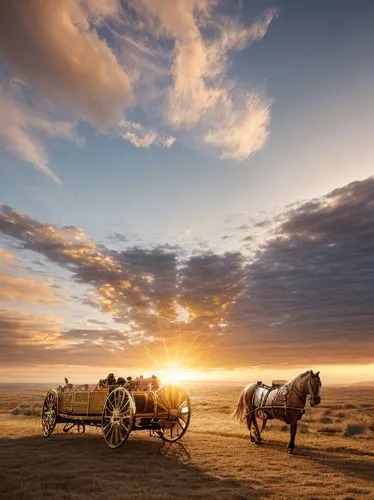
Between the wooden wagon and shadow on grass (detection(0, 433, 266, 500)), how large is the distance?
72 cm

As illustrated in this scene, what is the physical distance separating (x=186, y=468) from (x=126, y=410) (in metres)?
3.54

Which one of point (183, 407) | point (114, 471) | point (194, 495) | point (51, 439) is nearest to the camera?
point (194, 495)

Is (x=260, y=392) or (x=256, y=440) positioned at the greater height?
(x=260, y=392)

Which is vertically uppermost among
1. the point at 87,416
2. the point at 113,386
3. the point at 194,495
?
the point at 113,386

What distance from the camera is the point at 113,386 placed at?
16.5 meters

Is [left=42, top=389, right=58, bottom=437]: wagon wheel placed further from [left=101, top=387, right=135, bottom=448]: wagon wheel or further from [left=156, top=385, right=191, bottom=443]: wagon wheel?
[left=156, top=385, right=191, bottom=443]: wagon wheel

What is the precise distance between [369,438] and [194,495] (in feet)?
43.2

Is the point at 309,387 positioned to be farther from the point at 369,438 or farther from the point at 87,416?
the point at 87,416

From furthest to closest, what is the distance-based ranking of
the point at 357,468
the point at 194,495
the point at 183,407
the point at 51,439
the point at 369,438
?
the point at 369,438, the point at 51,439, the point at 183,407, the point at 357,468, the point at 194,495

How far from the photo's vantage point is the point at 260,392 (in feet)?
56.1

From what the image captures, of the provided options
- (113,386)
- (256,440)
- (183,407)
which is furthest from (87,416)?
(256,440)

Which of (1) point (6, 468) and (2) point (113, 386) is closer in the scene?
(1) point (6, 468)

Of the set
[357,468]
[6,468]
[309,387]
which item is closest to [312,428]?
[309,387]

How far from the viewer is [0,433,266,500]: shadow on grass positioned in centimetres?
918
